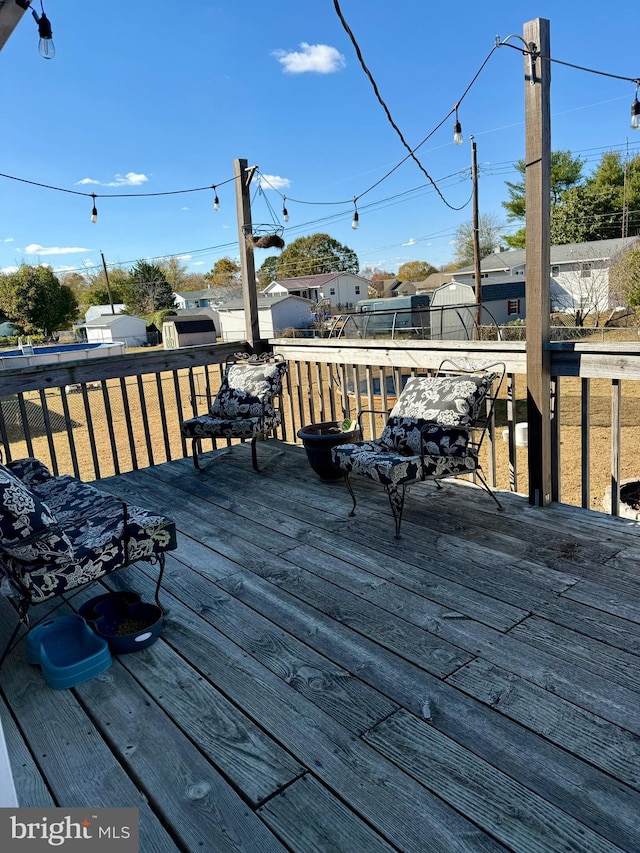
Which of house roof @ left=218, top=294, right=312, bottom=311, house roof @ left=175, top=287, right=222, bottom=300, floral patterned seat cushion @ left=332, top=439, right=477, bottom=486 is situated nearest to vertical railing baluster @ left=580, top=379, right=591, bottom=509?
floral patterned seat cushion @ left=332, top=439, right=477, bottom=486

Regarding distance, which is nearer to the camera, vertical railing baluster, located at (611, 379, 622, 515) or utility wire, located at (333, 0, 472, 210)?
utility wire, located at (333, 0, 472, 210)

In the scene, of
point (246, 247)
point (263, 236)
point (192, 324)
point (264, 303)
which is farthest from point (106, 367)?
point (264, 303)

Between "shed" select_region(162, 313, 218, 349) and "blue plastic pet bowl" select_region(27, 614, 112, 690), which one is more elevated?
"shed" select_region(162, 313, 218, 349)

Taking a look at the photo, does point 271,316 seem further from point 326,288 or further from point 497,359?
point 497,359

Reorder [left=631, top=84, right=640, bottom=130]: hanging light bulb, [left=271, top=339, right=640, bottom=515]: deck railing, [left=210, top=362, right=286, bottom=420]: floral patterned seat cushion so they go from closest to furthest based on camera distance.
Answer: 1. [left=271, top=339, right=640, bottom=515]: deck railing
2. [left=631, top=84, right=640, bottom=130]: hanging light bulb
3. [left=210, top=362, right=286, bottom=420]: floral patterned seat cushion

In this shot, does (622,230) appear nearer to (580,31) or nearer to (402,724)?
(580,31)

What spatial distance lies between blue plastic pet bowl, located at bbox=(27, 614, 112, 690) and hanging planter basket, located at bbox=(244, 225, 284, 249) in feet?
10.8

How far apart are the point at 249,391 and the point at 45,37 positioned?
2.36 m

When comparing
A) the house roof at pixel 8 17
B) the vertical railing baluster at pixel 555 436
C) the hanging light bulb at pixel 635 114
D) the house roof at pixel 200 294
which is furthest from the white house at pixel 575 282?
the house roof at pixel 200 294

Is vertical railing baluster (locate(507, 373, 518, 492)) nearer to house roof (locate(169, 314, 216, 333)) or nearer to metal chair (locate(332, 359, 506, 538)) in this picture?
metal chair (locate(332, 359, 506, 538))

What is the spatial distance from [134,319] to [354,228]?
102 feet

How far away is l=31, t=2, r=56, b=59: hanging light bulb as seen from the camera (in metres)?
2.51

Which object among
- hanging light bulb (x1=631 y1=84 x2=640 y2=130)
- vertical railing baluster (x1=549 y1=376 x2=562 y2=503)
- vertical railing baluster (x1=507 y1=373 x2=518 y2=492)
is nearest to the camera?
vertical railing baluster (x1=549 y1=376 x2=562 y2=503)

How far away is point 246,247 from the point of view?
15.3 ft
